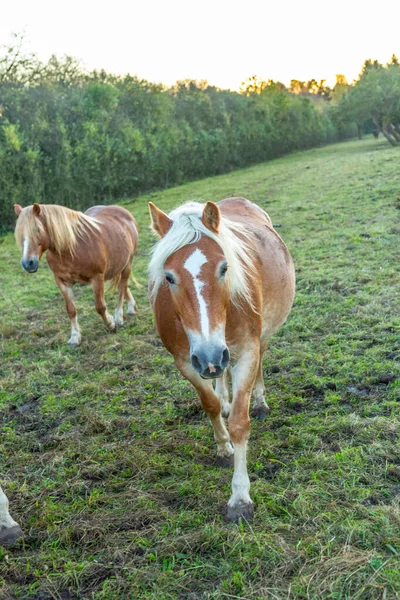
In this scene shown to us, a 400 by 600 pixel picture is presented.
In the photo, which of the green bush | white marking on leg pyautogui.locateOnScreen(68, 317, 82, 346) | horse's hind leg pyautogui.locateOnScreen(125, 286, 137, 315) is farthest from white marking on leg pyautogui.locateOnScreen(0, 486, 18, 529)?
the green bush

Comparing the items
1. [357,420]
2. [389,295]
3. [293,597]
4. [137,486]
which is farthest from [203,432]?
[389,295]

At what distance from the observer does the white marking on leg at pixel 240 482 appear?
268 centimetres

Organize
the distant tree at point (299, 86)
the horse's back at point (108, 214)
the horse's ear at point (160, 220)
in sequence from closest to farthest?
the horse's ear at point (160, 220)
the horse's back at point (108, 214)
the distant tree at point (299, 86)

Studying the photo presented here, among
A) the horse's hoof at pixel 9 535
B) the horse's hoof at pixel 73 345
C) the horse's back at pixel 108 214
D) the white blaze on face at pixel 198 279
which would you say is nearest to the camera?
the white blaze on face at pixel 198 279

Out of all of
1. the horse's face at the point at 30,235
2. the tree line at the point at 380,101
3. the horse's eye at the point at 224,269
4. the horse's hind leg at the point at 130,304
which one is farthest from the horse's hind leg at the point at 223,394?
the tree line at the point at 380,101

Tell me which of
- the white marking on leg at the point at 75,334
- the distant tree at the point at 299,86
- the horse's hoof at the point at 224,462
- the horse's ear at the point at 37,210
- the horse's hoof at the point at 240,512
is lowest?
the horse's hoof at the point at 224,462

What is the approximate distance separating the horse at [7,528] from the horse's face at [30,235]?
3.31m

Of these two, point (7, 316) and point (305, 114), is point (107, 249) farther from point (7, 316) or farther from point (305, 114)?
point (305, 114)

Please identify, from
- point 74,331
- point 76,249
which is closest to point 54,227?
point 76,249

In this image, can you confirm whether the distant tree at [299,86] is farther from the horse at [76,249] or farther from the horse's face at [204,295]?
the horse's face at [204,295]

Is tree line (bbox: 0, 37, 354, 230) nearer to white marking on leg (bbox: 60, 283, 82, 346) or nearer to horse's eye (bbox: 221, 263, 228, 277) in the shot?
white marking on leg (bbox: 60, 283, 82, 346)

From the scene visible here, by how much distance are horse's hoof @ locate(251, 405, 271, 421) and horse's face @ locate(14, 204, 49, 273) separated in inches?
123

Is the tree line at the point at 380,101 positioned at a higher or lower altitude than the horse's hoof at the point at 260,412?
Answer: higher

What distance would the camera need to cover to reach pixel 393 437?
319cm
